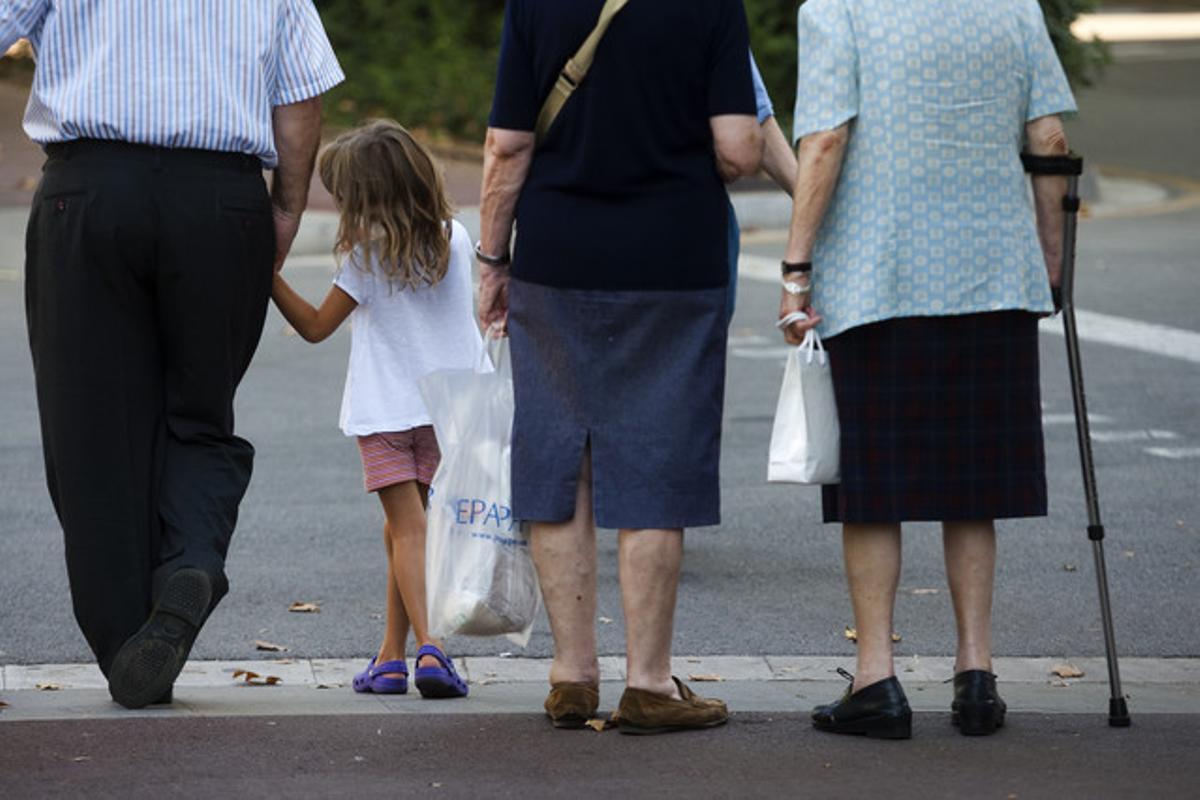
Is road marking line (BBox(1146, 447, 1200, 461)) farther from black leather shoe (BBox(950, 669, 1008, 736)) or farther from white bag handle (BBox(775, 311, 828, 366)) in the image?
white bag handle (BBox(775, 311, 828, 366))

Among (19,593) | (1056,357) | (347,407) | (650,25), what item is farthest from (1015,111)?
(1056,357)

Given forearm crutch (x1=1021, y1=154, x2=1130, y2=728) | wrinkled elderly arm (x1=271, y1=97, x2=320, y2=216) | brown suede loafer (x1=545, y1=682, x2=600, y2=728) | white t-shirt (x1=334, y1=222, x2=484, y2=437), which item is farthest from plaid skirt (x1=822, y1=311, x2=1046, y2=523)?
wrinkled elderly arm (x1=271, y1=97, x2=320, y2=216)

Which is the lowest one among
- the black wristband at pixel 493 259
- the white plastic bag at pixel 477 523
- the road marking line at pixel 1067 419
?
the road marking line at pixel 1067 419

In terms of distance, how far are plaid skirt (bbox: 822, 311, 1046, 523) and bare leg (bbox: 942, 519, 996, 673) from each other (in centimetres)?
5

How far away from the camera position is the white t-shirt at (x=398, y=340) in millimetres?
5699

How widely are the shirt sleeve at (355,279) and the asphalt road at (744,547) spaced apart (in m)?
1.12

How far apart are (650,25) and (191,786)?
1.82 meters

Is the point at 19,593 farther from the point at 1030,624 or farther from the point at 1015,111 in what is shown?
the point at 1015,111

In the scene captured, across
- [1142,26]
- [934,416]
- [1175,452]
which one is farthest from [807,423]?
[1142,26]

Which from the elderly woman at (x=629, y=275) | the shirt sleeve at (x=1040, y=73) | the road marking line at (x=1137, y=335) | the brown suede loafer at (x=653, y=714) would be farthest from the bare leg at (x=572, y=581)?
the road marking line at (x=1137, y=335)

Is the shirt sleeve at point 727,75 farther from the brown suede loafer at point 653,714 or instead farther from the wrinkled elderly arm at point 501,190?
the brown suede loafer at point 653,714

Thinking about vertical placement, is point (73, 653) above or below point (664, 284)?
below

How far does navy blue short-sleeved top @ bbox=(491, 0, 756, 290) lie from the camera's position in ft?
16.5

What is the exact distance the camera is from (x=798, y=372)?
5.14m
